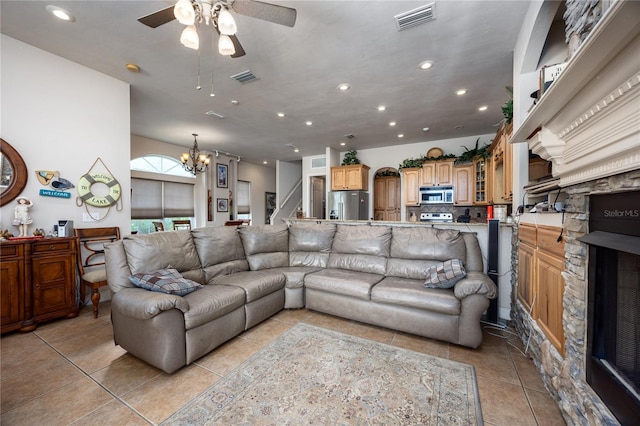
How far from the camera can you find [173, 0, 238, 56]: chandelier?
1572mm

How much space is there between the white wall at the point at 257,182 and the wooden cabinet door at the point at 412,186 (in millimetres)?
5638

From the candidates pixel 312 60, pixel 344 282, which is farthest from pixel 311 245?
pixel 312 60

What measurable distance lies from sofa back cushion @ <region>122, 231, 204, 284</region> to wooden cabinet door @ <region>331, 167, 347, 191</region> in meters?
4.69

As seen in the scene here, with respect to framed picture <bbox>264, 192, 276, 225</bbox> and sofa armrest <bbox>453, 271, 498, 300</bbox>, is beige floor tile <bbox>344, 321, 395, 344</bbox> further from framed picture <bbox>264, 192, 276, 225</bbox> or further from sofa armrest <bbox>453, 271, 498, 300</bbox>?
framed picture <bbox>264, 192, 276, 225</bbox>

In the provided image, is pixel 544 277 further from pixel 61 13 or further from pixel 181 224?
pixel 181 224

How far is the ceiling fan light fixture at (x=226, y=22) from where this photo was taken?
5.47 feet

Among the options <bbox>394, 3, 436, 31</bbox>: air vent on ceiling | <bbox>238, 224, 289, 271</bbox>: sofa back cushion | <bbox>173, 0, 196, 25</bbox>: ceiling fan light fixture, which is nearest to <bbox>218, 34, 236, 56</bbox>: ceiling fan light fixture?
<bbox>173, 0, 196, 25</bbox>: ceiling fan light fixture

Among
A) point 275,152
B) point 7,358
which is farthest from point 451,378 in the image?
point 275,152

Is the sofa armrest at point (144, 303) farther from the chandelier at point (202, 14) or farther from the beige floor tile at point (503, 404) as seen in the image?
the beige floor tile at point (503, 404)

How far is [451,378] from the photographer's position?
1844 millimetres

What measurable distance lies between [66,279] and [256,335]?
7.59 feet

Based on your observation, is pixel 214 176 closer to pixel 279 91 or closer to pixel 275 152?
pixel 275 152

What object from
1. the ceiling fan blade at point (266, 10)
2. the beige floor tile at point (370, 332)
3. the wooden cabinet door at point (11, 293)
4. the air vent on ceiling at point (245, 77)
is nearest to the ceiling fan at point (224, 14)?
the ceiling fan blade at point (266, 10)

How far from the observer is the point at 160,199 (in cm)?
655
